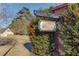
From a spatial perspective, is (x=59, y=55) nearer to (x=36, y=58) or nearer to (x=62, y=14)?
(x=36, y=58)

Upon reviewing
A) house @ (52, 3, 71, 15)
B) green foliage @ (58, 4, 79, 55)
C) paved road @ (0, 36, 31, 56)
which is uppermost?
house @ (52, 3, 71, 15)

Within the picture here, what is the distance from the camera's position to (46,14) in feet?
6.33

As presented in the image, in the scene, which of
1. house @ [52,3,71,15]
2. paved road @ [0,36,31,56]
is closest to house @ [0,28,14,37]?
paved road @ [0,36,31,56]

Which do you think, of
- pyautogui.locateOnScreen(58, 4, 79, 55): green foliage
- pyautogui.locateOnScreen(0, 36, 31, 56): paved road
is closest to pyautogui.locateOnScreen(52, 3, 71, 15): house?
pyautogui.locateOnScreen(58, 4, 79, 55): green foliage

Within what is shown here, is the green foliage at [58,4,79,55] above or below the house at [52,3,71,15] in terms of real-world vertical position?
below

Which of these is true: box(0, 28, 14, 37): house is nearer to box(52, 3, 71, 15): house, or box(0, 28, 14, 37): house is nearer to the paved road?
the paved road

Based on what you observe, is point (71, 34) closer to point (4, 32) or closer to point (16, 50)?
point (16, 50)

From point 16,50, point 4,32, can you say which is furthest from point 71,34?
point 4,32

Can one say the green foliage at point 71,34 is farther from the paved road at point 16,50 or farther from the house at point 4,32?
the house at point 4,32

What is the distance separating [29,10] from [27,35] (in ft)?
0.88

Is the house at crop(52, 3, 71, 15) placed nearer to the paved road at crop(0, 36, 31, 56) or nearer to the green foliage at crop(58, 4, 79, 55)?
the green foliage at crop(58, 4, 79, 55)

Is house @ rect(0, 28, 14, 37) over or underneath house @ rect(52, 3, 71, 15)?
underneath

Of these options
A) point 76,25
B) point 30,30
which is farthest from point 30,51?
point 76,25

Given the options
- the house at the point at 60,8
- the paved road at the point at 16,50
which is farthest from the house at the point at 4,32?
the house at the point at 60,8
